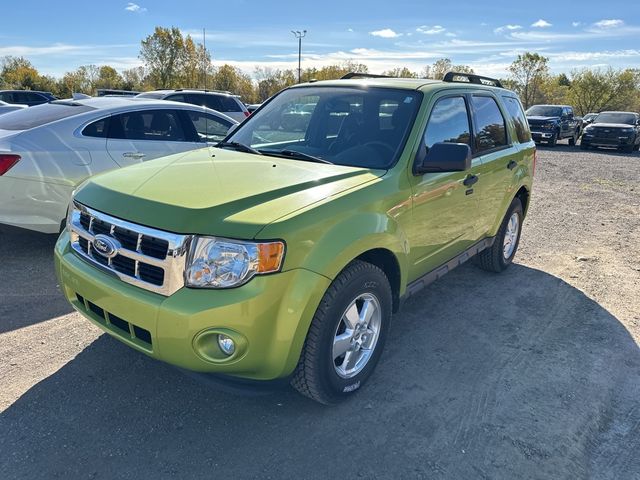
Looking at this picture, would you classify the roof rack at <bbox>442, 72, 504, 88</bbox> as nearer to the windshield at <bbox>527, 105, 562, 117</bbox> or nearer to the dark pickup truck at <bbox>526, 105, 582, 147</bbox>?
the dark pickup truck at <bbox>526, 105, 582, 147</bbox>

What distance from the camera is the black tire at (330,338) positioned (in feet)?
8.48

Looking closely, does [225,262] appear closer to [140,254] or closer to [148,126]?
[140,254]

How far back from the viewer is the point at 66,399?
2875 mm

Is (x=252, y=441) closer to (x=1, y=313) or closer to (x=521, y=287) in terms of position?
(x=1, y=313)

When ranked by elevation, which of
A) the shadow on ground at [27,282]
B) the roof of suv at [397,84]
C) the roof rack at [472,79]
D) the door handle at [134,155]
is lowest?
the shadow on ground at [27,282]

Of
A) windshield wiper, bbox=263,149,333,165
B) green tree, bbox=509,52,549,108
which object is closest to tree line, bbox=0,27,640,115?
green tree, bbox=509,52,549,108

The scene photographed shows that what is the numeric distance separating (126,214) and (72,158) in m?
2.90

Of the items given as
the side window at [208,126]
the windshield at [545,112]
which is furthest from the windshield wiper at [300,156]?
the windshield at [545,112]

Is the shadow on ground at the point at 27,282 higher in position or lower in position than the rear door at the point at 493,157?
lower

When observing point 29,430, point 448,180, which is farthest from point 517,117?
point 29,430

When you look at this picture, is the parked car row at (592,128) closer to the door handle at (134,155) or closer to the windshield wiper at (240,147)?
the door handle at (134,155)

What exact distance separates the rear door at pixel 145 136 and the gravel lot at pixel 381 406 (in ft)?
4.66

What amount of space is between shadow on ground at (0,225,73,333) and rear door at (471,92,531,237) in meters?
3.65

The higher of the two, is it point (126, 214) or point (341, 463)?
point (126, 214)
